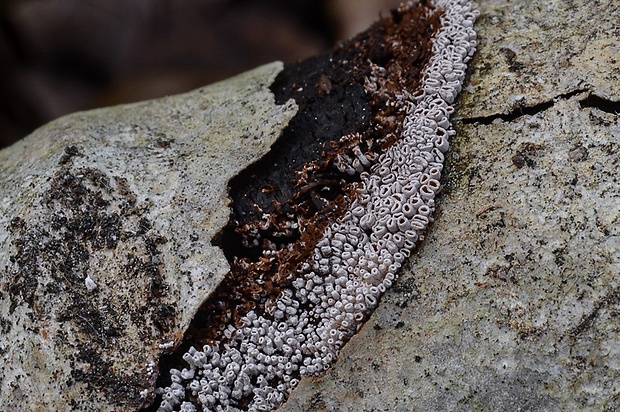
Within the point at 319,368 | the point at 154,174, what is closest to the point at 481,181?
the point at 319,368

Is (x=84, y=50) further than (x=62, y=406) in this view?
Yes

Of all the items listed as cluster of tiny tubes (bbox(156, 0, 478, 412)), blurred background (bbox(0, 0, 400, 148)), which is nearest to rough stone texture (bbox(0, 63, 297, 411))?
cluster of tiny tubes (bbox(156, 0, 478, 412))

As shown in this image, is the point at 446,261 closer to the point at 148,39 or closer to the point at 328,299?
the point at 328,299

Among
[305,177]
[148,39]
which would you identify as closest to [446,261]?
[305,177]

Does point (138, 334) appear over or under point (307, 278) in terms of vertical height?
over

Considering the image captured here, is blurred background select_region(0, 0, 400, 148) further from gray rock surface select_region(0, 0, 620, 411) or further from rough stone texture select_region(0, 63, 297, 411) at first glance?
gray rock surface select_region(0, 0, 620, 411)

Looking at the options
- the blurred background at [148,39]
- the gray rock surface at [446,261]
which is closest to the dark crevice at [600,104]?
the gray rock surface at [446,261]

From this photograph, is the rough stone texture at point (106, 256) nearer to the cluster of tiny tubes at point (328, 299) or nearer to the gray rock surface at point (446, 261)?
the gray rock surface at point (446, 261)

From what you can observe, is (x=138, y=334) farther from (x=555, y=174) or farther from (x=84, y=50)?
(x=84, y=50)
